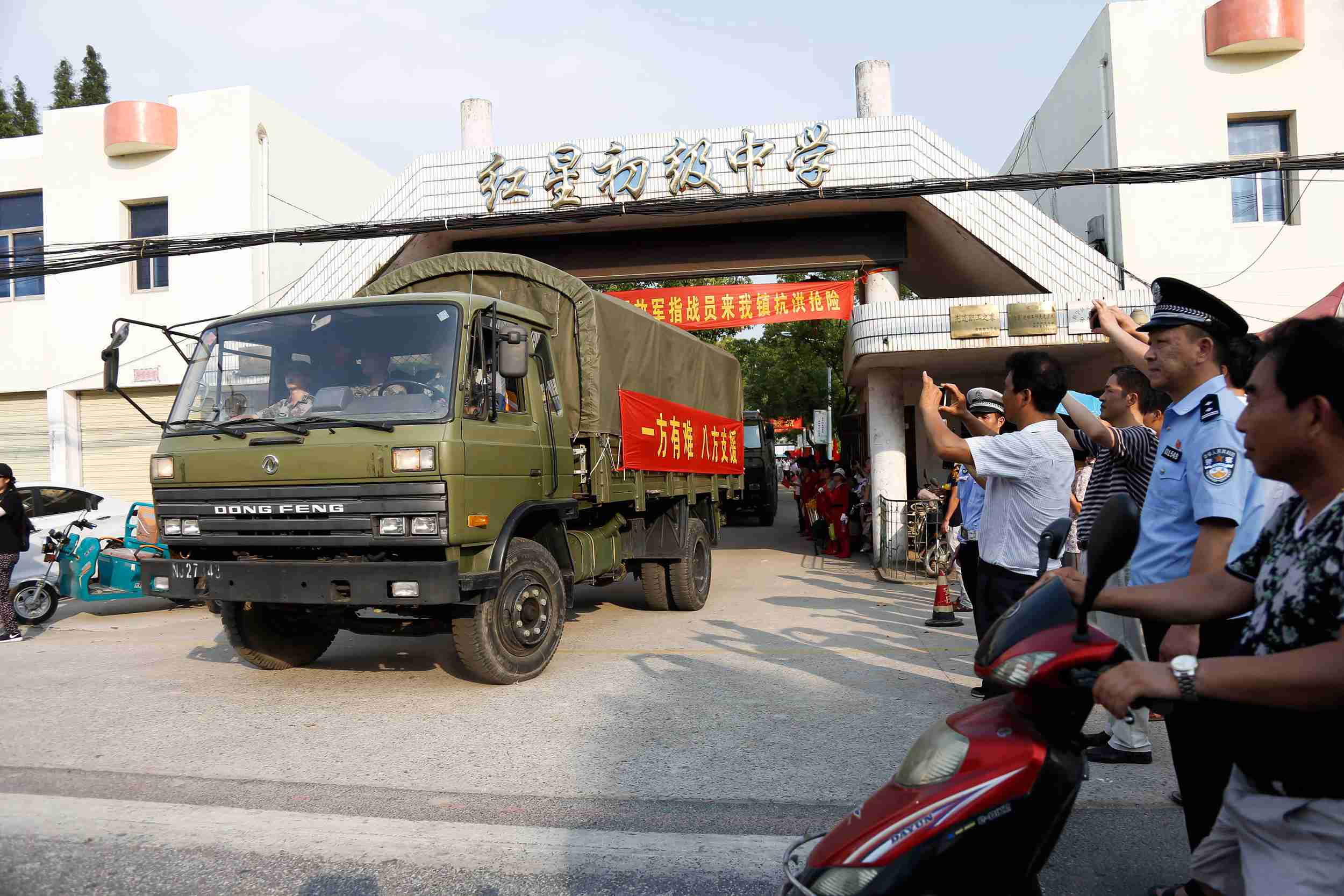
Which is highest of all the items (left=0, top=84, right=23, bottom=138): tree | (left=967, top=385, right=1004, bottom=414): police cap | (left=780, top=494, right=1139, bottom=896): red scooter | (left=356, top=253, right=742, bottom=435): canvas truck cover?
(left=0, top=84, right=23, bottom=138): tree

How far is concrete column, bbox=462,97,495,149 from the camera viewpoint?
14141mm

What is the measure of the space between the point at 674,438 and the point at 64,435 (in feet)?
41.5

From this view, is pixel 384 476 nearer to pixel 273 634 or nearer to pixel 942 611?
pixel 273 634

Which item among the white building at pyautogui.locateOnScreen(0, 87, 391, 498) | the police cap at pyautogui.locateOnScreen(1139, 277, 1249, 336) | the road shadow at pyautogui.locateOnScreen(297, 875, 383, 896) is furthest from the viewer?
the white building at pyautogui.locateOnScreen(0, 87, 391, 498)

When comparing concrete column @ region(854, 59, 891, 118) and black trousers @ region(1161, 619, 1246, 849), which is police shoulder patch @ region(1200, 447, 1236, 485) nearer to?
black trousers @ region(1161, 619, 1246, 849)

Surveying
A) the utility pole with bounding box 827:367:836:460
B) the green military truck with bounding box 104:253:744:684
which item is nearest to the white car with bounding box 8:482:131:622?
the green military truck with bounding box 104:253:744:684

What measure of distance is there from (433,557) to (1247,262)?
12.2 metres

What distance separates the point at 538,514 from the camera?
21.7 ft

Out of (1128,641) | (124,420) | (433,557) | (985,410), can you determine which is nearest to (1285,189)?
(985,410)

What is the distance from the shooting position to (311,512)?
5648mm

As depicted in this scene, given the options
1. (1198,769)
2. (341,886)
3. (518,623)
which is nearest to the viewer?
(1198,769)

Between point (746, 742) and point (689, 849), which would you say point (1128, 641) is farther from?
point (689, 849)

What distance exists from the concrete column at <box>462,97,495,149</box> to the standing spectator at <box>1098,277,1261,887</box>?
12570 millimetres

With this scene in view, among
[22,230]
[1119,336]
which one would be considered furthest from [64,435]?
[1119,336]
